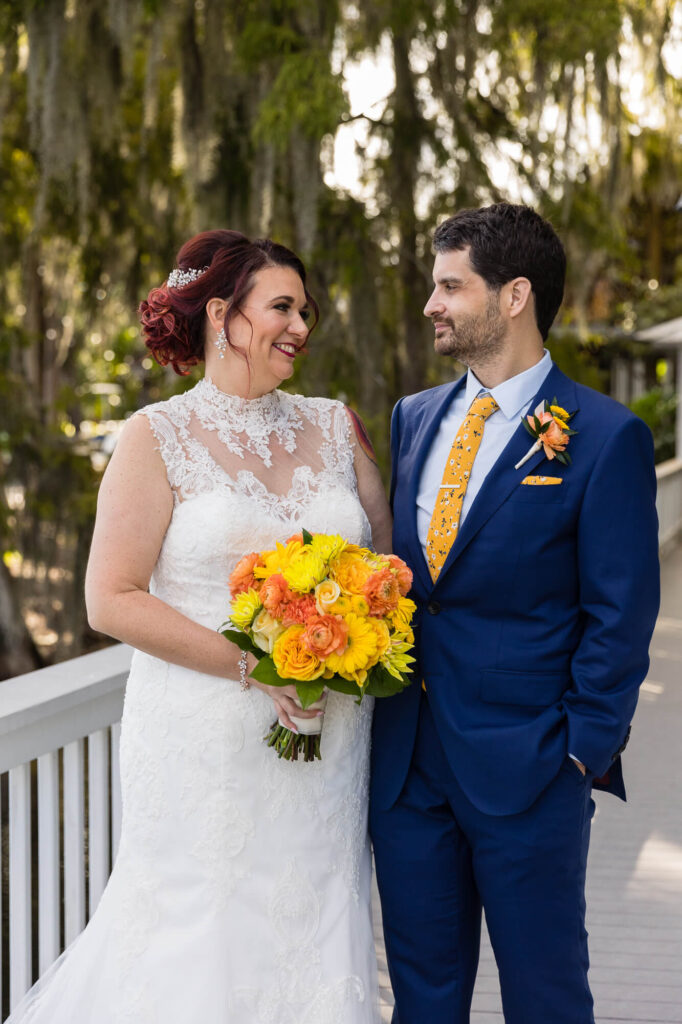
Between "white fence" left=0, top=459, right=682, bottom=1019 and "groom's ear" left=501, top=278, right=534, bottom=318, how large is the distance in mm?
1246

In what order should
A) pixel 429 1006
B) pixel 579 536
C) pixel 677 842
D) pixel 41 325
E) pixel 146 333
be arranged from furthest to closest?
1. pixel 41 325
2. pixel 677 842
3. pixel 146 333
4. pixel 429 1006
5. pixel 579 536

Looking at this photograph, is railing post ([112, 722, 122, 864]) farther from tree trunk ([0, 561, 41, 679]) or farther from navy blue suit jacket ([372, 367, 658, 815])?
tree trunk ([0, 561, 41, 679])

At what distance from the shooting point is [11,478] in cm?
746

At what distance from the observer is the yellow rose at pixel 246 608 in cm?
186

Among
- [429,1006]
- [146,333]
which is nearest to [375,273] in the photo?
[146,333]

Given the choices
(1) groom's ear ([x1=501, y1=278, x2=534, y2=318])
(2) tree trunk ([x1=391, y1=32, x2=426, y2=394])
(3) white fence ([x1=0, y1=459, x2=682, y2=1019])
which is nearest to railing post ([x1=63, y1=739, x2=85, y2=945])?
(3) white fence ([x1=0, y1=459, x2=682, y2=1019])

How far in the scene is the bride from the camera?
202 cm

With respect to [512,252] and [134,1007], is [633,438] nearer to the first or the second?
[512,252]

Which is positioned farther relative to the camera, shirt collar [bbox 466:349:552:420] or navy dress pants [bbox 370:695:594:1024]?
shirt collar [bbox 466:349:552:420]

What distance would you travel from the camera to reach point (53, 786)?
7.89 feet

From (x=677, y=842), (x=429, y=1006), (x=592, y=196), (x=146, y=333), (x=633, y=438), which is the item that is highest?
(x=592, y=196)

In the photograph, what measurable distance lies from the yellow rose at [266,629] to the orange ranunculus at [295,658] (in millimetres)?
18

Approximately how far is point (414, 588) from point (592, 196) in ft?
18.8

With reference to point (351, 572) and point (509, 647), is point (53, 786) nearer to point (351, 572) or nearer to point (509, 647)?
point (351, 572)
